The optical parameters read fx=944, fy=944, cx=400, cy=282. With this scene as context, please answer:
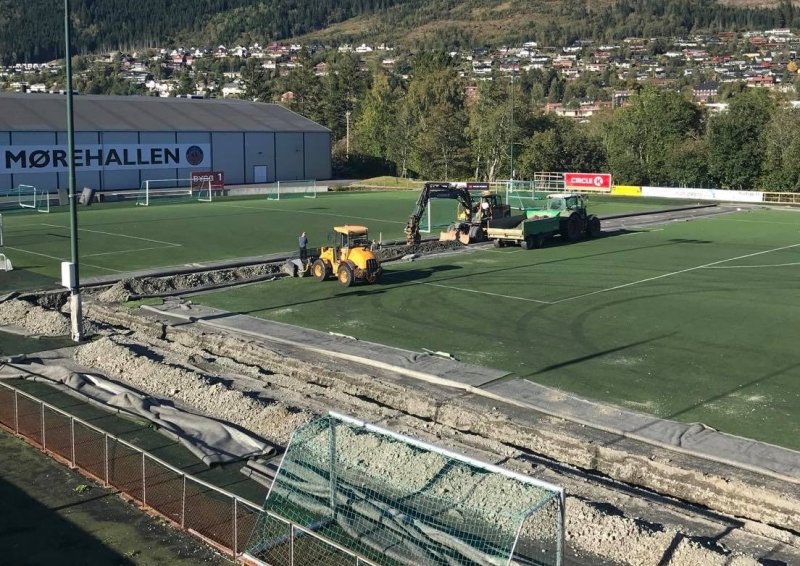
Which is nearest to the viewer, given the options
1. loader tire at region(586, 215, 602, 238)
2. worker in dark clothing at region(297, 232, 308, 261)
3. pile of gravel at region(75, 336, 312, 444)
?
pile of gravel at region(75, 336, 312, 444)

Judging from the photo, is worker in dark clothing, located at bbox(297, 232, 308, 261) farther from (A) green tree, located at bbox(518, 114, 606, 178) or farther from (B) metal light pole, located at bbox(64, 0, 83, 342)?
(A) green tree, located at bbox(518, 114, 606, 178)

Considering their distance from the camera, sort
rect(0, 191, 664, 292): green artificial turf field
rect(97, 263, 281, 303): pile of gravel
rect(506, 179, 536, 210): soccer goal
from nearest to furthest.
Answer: rect(97, 263, 281, 303): pile of gravel, rect(0, 191, 664, 292): green artificial turf field, rect(506, 179, 536, 210): soccer goal

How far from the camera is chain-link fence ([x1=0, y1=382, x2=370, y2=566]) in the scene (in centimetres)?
1384

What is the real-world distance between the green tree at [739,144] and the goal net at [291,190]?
3834 cm

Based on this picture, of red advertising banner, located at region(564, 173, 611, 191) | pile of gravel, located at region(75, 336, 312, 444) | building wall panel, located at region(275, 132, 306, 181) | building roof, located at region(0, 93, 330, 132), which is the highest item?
building roof, located at region(0, 93, 330, 132)

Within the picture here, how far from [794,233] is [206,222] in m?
34.1

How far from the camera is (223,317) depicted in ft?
96.7

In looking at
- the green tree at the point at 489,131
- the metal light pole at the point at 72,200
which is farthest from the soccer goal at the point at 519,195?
the metal light pole at the point at 72,200

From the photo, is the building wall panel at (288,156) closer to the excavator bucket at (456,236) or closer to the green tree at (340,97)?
the green tree at (340,97)

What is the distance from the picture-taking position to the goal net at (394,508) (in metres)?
13.2

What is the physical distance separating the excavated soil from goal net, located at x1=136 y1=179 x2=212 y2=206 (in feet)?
140

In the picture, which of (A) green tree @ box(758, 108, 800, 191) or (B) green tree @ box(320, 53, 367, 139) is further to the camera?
(B) green tree @ box(320, 53, 367, 139)

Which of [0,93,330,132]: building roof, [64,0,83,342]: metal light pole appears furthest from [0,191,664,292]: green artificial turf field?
[0,93,330,132]: building roof

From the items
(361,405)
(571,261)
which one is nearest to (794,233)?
(571,261)
